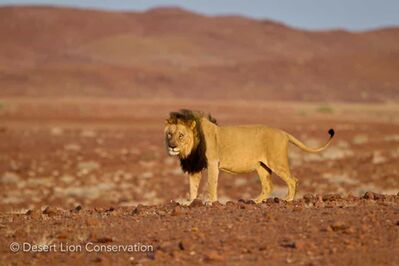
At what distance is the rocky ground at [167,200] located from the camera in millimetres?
8281

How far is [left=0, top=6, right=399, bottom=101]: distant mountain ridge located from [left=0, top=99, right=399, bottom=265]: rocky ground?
4567cm

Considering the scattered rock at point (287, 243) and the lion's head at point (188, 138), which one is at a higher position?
the lion's head at point (188, 138)

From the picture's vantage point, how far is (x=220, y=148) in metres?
11.6

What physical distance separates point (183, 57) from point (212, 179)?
435ft

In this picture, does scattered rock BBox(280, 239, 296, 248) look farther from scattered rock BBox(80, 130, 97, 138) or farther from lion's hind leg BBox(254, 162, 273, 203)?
scattered rock BBox(80, 130, 97, 138)

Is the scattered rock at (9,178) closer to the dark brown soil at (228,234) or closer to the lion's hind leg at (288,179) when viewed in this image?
the dark brown soil at (228,234)

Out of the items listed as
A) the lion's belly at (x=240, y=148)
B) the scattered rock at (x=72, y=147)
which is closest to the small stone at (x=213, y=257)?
the lion's belly at (x=240, y=148)

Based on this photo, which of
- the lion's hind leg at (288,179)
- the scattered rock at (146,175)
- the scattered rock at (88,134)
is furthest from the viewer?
the scattered rock at (88,134)

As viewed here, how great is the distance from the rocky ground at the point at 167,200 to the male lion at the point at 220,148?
509 millimetres

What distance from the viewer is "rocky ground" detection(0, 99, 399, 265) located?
8281 mm

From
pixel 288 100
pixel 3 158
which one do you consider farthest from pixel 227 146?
pixel 288 100

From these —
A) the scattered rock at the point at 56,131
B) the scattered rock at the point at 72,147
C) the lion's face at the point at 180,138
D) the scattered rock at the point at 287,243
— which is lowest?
the scattered rock at the point at 72,147

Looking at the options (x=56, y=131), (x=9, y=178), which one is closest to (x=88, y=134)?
(x=56, y=131)

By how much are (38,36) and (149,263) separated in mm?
144859
